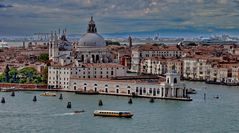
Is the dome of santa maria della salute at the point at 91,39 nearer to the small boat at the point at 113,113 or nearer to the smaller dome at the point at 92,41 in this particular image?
the smaller dome at the point at 92,41

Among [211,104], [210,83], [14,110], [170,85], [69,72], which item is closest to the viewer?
[14,110]

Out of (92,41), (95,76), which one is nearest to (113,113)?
(95,76)

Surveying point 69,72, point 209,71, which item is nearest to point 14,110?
point 69,72

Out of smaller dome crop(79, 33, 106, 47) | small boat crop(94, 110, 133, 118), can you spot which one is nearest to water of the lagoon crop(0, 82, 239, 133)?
small boat crop(94, 110, 133, 118)

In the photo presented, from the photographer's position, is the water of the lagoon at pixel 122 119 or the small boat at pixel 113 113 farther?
the small boat at pixel 113 113

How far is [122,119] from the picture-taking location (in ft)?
37.3

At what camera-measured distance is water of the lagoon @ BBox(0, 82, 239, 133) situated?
10250 millimetres

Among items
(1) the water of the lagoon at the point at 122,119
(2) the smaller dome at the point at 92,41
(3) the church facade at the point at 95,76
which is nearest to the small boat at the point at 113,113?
(1) the water of the lagoon at the point at 122,119

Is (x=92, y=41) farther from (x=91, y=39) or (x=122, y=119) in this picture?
(x=122, y=119)

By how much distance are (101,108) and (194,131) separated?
11.0ft

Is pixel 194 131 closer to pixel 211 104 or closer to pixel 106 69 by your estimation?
pixel 211 104

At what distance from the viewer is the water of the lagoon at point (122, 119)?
10250 mm

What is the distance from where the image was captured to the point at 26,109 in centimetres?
1262

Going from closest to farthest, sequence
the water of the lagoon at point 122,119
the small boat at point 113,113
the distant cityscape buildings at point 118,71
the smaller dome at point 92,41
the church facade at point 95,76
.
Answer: the water of the lagoon at point 122,119 → the small boat at point 113,113 → the church facade at point 95,76 → the distant cityscape buildings at point 118,71 → the smaller dome at point 92,41
